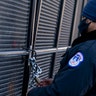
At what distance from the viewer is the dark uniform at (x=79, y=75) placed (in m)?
2.37

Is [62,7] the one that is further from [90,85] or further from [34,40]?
[90,85]

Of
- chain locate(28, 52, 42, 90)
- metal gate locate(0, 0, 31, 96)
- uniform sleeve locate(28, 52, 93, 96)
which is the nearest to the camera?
uniform sleeve locate(28, 52, 93, 96)

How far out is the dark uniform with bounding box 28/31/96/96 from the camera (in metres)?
2.37

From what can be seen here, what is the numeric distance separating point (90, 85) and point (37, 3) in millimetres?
2083

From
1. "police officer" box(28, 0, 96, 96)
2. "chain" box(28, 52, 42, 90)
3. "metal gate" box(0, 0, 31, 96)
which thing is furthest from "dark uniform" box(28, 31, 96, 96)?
"metal gate" box(0, 0, 31, 96)

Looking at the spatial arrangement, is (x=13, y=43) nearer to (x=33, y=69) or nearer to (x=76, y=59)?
(x=33, y=69)

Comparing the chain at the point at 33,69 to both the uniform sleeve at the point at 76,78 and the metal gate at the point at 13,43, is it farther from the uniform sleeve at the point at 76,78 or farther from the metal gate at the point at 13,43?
the uniform sleeve at the point at 76,78

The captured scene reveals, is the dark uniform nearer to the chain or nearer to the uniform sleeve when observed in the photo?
the uniform sleeve

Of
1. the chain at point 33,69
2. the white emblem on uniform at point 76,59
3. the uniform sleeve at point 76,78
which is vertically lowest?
the chain at point 33,69

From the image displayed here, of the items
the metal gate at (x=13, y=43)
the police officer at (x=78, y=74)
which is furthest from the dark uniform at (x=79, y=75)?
the metal gate at (x=13, y=43)

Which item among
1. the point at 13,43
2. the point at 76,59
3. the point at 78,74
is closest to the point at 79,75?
the point at 78,74

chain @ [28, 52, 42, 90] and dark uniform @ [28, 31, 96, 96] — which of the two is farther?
chain @ [28, 52, 42, 90]

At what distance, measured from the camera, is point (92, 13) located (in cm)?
262

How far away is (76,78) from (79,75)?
3 centimetres
